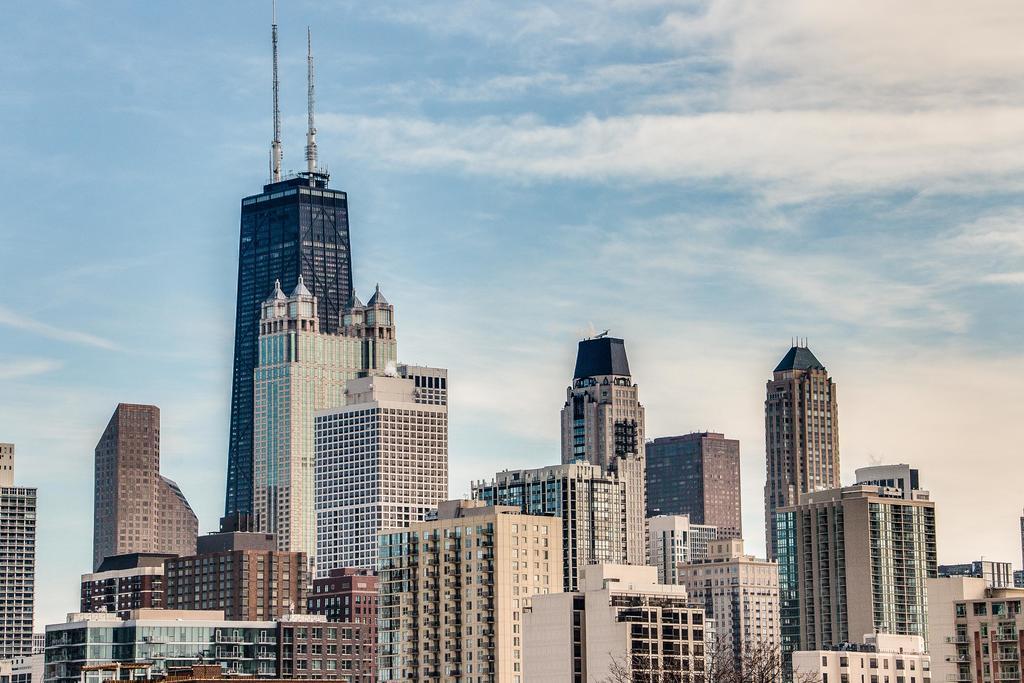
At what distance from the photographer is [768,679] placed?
177 metres

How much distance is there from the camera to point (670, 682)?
18550 cm

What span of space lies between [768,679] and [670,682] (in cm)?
1097
